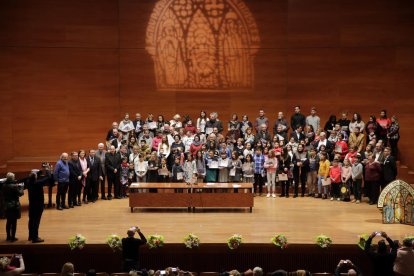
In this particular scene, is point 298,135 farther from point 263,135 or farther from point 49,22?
point 49,22

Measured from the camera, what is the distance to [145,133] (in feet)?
51.4

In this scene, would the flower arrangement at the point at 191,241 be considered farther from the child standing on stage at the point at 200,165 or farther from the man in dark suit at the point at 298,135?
the man in dark suit at the point at 298,135

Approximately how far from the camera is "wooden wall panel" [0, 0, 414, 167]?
18.2 metres

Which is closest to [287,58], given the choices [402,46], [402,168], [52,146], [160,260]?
[402,46]

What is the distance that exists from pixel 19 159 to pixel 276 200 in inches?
320

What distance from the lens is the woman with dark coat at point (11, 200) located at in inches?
409

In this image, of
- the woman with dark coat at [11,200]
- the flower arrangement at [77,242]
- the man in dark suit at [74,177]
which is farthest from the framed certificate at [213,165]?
the woman with dark coat at [11,200]

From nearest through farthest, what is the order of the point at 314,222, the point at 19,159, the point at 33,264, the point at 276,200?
the point at 33,264, the point at 314,222, the point at 276,200, the point at 19,159

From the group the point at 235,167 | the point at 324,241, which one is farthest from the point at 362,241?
the point at 235,167

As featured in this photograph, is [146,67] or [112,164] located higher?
[146,67]

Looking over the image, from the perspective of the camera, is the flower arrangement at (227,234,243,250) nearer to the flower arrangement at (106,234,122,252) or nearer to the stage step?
the flower arrangement at (106,234,122,252)

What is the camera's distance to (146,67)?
61.5 ft

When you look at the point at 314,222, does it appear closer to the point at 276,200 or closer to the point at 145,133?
the point at 276,200

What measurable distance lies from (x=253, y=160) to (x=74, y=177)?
446 centimetres
